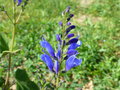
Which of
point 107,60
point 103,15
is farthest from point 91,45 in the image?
point 103,15

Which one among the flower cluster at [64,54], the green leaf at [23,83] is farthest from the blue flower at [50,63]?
the green leaf at [23,83]

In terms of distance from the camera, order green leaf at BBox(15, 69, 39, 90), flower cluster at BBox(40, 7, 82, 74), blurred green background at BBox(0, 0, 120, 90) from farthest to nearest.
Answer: blurred green background at BBox(0, 0, 120, 90) → green leaf at BBox(15, 69, 39, 90) → flower cluster at BBox(40, 7, 82, 74)

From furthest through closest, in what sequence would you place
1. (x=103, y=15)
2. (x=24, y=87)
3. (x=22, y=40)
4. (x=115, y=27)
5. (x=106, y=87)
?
1. (x=103, y=15)
2. (x=115, y=27)
3. (x=22, y=40)
4. (x=106, y=87)
5. (x=24, y=87)

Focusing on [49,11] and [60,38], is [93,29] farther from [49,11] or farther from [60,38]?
[60,38]

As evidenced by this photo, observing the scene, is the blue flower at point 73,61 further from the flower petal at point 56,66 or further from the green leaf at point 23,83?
the green leaf at point 23,83

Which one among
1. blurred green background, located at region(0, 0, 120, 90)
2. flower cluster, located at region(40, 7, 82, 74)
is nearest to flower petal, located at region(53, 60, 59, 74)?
flower cluster, located at region(40, 7, 82, 74)

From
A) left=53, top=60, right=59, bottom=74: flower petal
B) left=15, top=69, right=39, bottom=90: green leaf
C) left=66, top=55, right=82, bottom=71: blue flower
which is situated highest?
left=66, top=55, right=82, bottom=71: blue flower

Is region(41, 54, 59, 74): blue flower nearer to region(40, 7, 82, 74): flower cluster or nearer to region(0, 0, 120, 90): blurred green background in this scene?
region(40, 7, 82, 74): flower cluster

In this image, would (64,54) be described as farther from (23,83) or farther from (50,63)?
(23,83)
